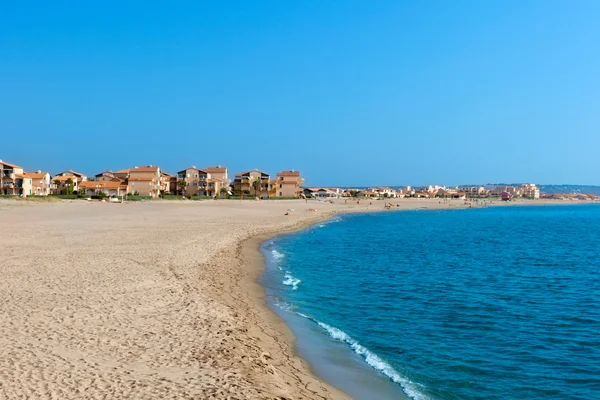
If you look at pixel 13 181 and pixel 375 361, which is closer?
pixel 375 361

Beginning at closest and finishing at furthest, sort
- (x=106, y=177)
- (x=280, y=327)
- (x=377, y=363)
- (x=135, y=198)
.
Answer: (x=377, y=363)
(x=280, y=327)
(x=135, y=198)
(x=106, y=177)

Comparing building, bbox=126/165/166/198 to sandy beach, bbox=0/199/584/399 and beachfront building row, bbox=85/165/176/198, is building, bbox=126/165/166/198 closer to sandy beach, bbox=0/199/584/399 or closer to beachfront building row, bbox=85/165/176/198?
beachfront building row, bbox=85/165/176/198

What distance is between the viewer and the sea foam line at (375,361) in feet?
27.8

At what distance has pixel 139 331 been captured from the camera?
32.4ft

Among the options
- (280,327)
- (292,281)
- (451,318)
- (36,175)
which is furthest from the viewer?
(36,175)

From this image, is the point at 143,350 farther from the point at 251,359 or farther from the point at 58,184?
the point at 58,184

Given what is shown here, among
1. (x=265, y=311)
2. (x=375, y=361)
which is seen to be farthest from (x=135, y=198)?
(x=375, y=361)

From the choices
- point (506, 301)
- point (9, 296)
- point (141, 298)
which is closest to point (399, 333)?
point (506, 301)

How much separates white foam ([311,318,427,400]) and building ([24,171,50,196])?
79.3 meters

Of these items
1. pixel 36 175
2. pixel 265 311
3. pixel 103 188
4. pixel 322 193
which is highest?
pixel 36 175

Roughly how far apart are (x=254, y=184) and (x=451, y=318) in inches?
3775

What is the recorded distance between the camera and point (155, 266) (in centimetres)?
1778

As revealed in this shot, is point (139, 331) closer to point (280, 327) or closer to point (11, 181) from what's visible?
point (280, 327)

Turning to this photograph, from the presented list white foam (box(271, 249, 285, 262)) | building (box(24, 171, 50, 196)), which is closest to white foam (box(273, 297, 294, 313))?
white foam (box(271, 249, 285, 262))
